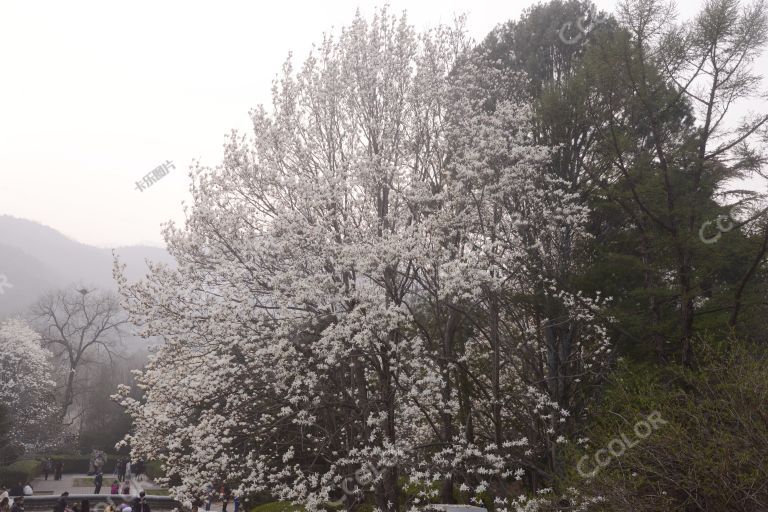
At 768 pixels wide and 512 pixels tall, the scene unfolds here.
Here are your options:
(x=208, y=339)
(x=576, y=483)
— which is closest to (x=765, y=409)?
(x=576, y=483)

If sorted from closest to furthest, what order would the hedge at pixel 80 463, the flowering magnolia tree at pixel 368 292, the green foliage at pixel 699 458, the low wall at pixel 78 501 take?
the green foliage at pixel 699 458 → the flowering magnolia tree at pixel 368 292 → the low wall at pixel 78 501 → the hedge at pixel 80 463

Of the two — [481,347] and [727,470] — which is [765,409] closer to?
[727,470]

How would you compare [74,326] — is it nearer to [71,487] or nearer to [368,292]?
[71,487]

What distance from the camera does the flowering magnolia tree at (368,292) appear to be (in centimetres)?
1225

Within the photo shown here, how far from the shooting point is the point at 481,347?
16.8 metres

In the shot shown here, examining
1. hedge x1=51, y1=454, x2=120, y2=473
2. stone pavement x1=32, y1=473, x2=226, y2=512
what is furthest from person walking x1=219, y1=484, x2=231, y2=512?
hedge x1=51, y1=454, x2=120, y2=473

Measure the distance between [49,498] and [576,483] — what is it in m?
23.5

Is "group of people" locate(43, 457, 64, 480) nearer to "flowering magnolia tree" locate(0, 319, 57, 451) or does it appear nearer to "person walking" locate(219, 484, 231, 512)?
"flowering magnolia tree" locate(0, 319, 57, 451)

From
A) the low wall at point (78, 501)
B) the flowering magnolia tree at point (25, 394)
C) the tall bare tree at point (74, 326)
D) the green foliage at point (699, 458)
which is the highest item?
the tall bare tree at point (74, 326)

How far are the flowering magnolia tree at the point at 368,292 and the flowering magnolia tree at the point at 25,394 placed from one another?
87.8 feet

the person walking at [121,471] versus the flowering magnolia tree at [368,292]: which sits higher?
the flowering magnolia tree at [368,292]

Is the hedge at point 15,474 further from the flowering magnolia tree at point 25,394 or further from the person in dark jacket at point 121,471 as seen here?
the person in dark jacket at point 121,471

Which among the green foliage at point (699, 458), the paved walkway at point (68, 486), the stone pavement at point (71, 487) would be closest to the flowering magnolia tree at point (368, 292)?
the green foliage at point (699, 458)

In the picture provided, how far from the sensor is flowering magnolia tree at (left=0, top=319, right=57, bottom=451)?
3800cm
